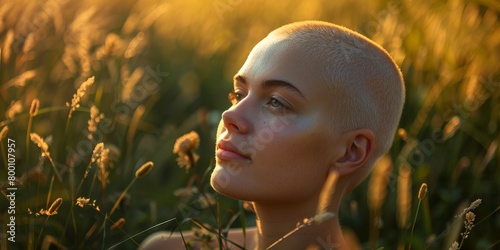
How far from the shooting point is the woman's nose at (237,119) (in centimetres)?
211

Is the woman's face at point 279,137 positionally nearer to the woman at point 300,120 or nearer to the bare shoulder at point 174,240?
the woman at point 300,120

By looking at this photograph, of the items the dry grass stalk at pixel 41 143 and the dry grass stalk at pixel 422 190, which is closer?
the dry grass stalk at pixel 422 190

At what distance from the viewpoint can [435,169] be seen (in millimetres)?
3225

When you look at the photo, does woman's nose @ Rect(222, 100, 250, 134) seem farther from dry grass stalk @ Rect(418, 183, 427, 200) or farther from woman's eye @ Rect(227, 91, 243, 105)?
dry grass stalk @ Rect(418, 183, 427, 200)

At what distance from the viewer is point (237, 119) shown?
2.11m

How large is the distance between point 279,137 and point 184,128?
1.66m

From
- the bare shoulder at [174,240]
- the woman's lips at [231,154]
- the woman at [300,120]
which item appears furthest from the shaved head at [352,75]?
the bare shoulder at [174,240]

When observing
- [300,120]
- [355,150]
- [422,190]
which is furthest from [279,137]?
[422,190]

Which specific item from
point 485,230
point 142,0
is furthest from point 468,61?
point 142,0

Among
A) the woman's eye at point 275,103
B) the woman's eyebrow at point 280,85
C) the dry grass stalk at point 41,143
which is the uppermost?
the woman's eyebrow at point 280,85

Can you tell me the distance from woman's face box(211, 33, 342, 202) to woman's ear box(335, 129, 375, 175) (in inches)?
1.1

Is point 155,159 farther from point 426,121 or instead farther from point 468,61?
point 468,61

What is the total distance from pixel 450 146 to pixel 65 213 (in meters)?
1.35

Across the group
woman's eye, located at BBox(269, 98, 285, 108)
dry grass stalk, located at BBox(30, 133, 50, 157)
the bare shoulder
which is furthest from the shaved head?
dry grass stalk, located at BBox(30, 133, 50, 157)
